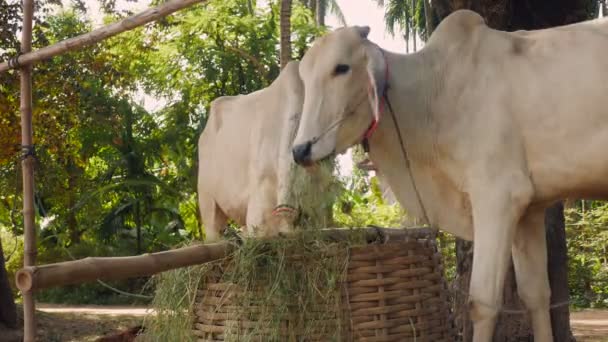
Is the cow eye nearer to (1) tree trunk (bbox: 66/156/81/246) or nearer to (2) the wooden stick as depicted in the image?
(2) the wooden stick

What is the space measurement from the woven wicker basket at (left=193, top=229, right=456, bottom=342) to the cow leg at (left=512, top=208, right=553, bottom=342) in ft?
1.98

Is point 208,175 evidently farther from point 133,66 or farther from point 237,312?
point 133,66

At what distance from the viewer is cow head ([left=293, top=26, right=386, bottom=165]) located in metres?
3.88

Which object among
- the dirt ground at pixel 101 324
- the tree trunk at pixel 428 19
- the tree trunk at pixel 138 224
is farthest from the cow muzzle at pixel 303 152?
the tree trunk at pixel 138 224

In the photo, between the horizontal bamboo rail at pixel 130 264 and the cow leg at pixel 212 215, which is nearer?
the horizontal bamboo rail at pixel 130 264

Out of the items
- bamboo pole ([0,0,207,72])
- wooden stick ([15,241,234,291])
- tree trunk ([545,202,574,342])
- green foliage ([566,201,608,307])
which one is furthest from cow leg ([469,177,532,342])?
green foliage ([566,201,608,307])

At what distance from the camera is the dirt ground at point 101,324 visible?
8.67m

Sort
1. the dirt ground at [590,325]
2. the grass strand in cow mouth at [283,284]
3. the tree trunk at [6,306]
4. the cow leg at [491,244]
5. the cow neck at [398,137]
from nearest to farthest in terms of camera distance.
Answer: the grass strand in cow mouth at [283,284]
the cow leg at [491,244]
the cow neck at [398,137]
the dirt ground at [590,325]
the tree trunk at [6,306]

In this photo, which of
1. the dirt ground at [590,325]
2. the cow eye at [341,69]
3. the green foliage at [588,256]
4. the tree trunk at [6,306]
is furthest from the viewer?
the green foliage at [588,256]

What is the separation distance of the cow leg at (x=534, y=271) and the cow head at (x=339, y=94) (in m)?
0.96

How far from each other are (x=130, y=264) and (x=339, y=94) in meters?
1.29

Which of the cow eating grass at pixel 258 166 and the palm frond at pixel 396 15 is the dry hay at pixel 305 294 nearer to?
the cow eating grass at pixel 258 166

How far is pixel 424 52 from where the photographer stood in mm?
4336

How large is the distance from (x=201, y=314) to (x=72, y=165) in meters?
14.2
